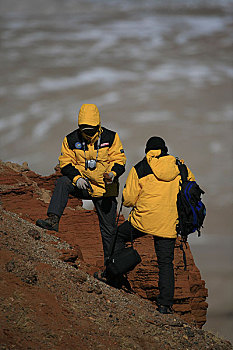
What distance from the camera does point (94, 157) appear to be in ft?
23.9

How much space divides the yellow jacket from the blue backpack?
73 millimetres

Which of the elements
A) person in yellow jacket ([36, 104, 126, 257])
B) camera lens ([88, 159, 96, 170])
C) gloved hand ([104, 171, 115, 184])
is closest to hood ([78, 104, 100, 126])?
person in yellow jacket ([36, 104, 126, 257])

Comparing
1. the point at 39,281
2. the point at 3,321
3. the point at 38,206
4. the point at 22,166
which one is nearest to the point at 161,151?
the point at 39,281

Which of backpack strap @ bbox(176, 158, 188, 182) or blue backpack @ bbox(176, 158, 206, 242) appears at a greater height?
backpack strap @ bbox(176, 158, 188, 182)

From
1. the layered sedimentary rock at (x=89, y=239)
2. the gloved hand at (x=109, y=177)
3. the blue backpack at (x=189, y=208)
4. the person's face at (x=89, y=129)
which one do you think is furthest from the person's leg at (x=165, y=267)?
the layered sedimentary rock at (x=89, y=239)

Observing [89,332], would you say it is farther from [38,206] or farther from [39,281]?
[38,206]

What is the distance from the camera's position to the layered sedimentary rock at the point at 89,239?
34.2 ft

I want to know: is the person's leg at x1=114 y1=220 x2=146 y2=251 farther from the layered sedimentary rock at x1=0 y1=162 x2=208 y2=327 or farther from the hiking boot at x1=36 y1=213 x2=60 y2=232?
the layered sedimentary rock at x1=0 y1=162 x2=208 y2=327

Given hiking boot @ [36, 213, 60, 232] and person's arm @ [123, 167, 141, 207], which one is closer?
person's arm @ [123, 167, 141, 207]

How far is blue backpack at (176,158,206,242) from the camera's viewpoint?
6320mm

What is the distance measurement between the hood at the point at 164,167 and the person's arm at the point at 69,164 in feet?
4.23

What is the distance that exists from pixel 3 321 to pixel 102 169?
3.30m

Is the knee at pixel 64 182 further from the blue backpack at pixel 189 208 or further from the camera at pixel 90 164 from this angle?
the blue backpack at pixel 189 208

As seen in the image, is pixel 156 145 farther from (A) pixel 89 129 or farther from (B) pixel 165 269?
(B) pixel 165 269
